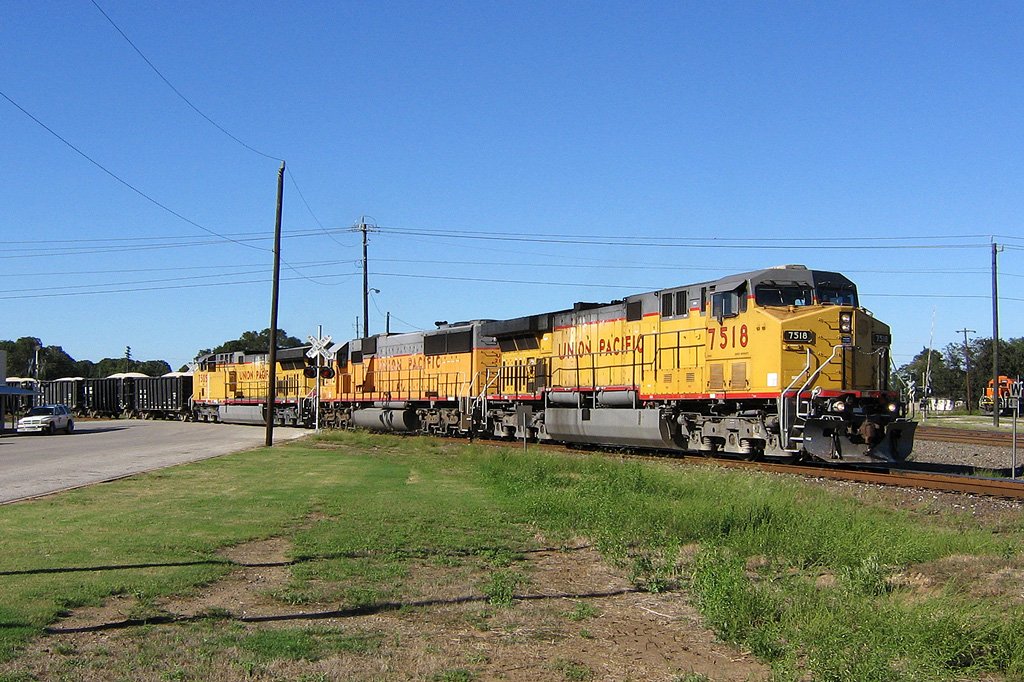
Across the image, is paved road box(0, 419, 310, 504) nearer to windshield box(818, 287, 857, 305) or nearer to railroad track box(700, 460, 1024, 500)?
railroad track box(700, 460, 1024, 500)

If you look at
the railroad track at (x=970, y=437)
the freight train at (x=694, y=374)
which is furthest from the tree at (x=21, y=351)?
the railroad track at (x=970, y=437)

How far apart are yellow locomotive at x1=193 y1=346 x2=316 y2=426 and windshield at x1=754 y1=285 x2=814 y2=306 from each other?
26069 mm

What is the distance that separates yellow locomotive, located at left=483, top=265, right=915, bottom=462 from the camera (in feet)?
55.3

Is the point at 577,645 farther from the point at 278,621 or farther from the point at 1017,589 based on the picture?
the point at 1017,589

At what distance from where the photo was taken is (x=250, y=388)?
150 feet

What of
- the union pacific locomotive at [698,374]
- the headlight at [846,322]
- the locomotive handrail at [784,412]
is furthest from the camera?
the headlight at [846,322]

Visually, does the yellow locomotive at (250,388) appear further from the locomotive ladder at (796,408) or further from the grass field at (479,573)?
the grass field at (479,573)

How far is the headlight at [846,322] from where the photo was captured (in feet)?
57.1

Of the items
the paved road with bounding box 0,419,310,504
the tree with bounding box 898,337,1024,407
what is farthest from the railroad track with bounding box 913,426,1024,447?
the tree with bounding box 898,337,1024,407

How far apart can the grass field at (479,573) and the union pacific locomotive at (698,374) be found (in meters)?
3.66

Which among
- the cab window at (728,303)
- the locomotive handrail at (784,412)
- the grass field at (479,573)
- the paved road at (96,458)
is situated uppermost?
the cab window at (728,303)

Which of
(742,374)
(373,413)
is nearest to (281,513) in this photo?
(742,374)

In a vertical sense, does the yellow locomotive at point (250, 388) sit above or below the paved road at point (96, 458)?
above

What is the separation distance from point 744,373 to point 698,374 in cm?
150
